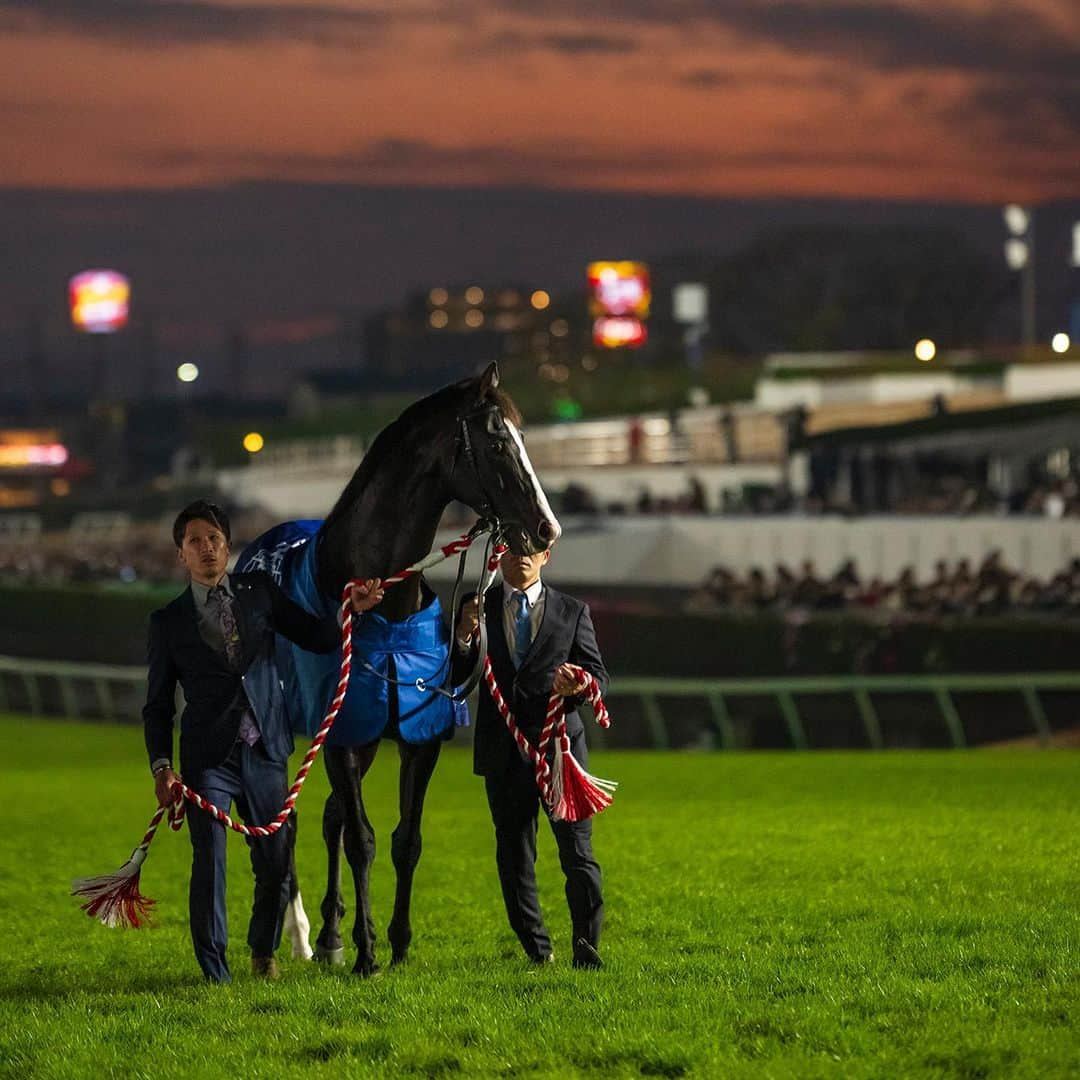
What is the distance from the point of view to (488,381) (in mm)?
5906

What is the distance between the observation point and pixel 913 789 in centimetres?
1255

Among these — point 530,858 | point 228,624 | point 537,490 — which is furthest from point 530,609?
point 228,624

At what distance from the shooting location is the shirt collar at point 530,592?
6215 millimetres

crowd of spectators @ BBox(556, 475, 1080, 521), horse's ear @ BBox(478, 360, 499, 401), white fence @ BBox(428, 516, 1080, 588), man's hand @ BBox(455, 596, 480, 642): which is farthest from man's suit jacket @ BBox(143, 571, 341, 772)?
crowd of spectators @ BBox(556, 475, 1080, 521)

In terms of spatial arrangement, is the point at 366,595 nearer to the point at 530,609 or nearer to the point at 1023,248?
the point at 530,609

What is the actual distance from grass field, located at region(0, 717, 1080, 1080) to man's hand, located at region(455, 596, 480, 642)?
103 centimetres

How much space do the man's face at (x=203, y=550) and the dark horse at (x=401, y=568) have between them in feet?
1.09

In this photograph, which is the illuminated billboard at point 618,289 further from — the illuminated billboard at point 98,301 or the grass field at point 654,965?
the grass field at point 654,965

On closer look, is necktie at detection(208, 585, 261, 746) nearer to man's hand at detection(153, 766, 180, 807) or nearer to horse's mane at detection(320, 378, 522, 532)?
man's hand at detection(153, 766, 180, 807)

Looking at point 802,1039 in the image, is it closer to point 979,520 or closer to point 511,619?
point 511,619

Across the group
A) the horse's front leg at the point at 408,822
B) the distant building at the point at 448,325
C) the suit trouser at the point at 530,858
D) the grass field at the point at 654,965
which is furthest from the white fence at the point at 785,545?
the distant building at the point at 448,325

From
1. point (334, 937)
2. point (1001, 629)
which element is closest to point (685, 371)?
point (1001, 629)

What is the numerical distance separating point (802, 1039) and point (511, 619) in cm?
166

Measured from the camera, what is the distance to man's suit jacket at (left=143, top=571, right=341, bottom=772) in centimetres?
609
